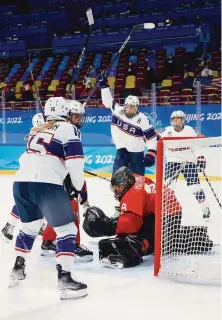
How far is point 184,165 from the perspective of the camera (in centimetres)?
349

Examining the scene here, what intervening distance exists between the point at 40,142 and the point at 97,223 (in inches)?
41.4

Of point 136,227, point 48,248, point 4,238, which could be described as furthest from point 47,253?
point 136,227

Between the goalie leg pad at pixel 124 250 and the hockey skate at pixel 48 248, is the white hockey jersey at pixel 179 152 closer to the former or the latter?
the goalie leg pad at pixel 124 250

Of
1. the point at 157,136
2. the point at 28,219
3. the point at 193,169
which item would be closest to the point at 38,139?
the point at 28,219

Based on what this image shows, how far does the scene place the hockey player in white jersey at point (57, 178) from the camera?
2414 millimetres

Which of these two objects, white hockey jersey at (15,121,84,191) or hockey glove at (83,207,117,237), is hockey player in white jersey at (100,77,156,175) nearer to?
hockey glove at (83,207,117,237)

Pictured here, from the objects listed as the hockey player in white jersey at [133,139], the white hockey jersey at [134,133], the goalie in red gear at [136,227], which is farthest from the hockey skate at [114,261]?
the white hockey jersey at [134,133]

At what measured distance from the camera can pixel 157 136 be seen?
459cm

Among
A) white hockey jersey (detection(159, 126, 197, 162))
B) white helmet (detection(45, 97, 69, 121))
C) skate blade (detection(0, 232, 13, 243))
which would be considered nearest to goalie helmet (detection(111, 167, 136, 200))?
white hockey jersey (detection(159, 126, 197, 162))

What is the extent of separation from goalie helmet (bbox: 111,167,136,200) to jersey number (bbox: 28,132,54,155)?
2.35 ft

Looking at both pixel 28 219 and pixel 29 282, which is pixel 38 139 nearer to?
pixel 28 219

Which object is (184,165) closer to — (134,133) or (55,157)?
(134,133)

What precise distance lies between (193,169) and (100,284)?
158 cm

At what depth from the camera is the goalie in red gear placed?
2920mm
